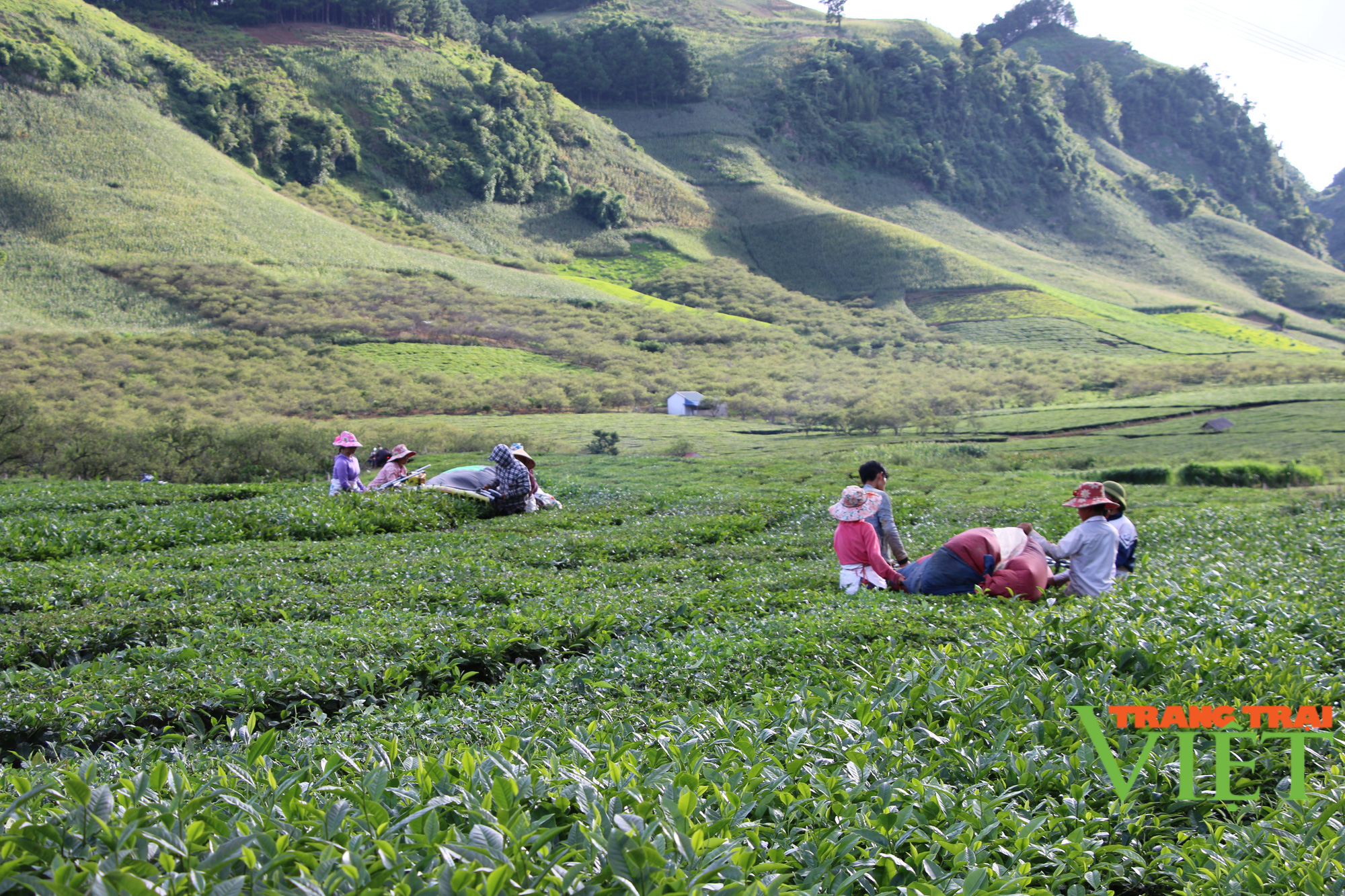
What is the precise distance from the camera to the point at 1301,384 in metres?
55.8

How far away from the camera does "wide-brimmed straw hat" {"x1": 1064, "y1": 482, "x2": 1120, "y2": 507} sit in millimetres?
8766

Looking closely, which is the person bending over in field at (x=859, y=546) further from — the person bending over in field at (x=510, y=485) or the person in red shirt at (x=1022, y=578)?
the person bending over in field at (x=510, y=485)

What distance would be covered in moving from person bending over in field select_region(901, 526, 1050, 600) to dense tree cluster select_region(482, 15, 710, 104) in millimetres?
172668

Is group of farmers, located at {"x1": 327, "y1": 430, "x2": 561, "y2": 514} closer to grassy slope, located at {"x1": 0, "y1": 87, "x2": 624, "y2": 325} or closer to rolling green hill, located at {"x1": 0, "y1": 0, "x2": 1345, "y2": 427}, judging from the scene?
rolling green hill, located at {"x1": 0, "y1": 0, "x2": 1345, "y2": 427}

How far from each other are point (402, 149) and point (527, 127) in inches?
931

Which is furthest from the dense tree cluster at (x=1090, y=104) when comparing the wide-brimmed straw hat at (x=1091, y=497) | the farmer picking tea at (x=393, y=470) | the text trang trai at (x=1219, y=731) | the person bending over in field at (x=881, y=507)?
the text trang trai at (x=1219, y=731)

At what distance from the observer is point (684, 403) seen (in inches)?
2477

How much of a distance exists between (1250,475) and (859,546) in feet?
101

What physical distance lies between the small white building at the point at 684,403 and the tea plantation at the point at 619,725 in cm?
5058

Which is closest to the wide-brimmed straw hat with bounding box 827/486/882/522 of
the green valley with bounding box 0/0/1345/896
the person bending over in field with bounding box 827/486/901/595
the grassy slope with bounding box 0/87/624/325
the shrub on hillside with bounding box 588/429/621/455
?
the person bending over in field with bounding box 827/486/901/595

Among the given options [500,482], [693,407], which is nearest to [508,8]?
[693,407]

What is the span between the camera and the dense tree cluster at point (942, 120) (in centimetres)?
15988

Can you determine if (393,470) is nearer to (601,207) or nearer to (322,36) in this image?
(601,207)

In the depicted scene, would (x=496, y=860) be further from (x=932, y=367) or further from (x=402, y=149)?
(x=402, y=149)
